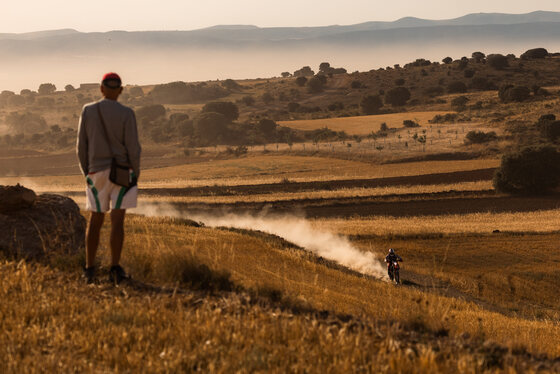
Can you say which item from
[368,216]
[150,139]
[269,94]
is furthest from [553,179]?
[269,94]

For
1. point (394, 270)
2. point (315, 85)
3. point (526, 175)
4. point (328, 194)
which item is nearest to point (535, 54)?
point (315, 85)

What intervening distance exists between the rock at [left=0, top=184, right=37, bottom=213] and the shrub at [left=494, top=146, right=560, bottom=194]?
54.6m

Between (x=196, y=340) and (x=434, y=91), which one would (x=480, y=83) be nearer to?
(x=434, y=91)

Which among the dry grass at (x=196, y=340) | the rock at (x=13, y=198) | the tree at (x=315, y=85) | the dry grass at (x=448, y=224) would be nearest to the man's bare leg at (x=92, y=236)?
the dry grass at (x=196, y=340)

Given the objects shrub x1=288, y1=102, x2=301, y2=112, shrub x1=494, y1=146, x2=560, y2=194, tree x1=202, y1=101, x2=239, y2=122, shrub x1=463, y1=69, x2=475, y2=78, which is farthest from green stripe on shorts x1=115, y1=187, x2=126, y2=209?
shrub x1=463, y1=69, x2=475, y2=78

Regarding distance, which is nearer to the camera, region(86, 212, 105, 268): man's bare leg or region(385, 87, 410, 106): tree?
region(86, 212, 105, 268): man's bare leg

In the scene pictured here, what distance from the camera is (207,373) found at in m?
5.11

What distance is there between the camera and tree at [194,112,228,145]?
121312 mm

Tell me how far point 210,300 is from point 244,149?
92.9 metres

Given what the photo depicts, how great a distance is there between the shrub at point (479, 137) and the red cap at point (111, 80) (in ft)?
281

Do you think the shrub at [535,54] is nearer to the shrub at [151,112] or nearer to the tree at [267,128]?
the tree at [267,128]

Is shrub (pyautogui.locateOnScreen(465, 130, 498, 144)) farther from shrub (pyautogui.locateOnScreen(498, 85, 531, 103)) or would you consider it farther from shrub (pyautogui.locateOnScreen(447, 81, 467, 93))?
shrub (pyautogui.locateOnScreen(447, 81, 467, 93))

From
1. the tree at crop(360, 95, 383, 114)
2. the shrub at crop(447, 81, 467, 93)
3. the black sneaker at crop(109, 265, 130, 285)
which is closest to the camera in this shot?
the black sneaker at crop(109, 265, 130, 285)

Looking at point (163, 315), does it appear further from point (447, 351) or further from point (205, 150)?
point (205, 150)
